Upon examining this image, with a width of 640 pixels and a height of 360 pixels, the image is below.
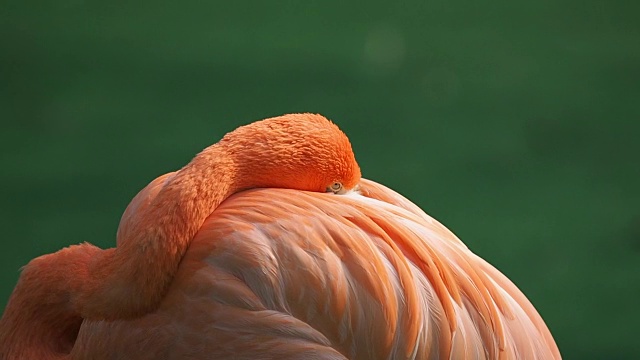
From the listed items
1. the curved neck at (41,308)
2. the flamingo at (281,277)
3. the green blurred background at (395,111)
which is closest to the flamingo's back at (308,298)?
the flamingo at (281,277)

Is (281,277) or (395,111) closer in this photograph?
(281,277)

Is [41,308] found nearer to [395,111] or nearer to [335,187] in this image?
[335,187]

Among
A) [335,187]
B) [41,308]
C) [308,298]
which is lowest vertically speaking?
[41,308]

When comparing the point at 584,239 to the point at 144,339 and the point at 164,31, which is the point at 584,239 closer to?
the point at 164,31

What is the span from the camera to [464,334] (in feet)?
4.79

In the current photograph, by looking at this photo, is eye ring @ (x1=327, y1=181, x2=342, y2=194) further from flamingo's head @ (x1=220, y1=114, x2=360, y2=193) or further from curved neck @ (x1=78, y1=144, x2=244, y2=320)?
curved neck @ (x1=78, y1=144, x2=244, y2=320)

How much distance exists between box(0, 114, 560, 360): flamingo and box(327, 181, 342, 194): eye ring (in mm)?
23

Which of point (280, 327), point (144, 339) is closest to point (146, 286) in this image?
point (144, 339)

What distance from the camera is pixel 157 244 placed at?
1.41 meters

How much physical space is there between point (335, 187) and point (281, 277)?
0.81ft

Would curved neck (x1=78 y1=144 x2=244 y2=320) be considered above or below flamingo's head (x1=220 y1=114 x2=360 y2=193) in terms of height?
below

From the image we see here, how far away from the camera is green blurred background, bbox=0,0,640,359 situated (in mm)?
2826

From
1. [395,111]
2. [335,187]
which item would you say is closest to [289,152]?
[335,187]

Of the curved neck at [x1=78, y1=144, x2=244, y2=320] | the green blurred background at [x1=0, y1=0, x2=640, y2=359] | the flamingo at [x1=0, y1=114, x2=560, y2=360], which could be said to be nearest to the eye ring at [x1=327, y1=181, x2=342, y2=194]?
the flamingo at [x1=0, y1=114, x2=560, y2=360]
